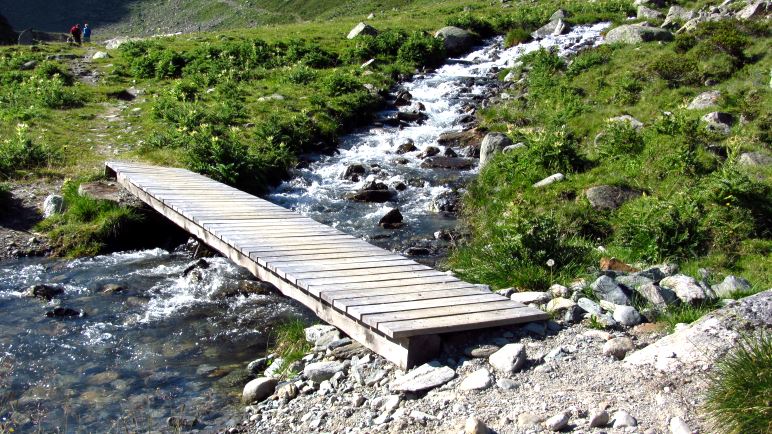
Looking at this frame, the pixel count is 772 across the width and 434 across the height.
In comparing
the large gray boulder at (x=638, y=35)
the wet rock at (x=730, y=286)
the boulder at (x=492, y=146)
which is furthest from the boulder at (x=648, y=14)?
the wet rock at (x=730, y=286)

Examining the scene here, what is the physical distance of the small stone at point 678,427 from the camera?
5.54m

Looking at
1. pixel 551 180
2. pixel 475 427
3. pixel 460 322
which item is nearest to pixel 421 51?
pixel 551 180

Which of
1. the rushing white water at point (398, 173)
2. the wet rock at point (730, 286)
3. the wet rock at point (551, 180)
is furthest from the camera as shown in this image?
the rushing white water at point (398, 173)

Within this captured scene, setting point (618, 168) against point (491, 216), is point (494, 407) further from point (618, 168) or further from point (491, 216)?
point (618, 168)

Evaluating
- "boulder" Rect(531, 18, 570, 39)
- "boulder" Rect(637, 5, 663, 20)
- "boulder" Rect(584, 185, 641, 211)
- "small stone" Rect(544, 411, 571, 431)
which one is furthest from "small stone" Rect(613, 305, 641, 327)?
"boulder" Rect(531, 18, 570, 39)

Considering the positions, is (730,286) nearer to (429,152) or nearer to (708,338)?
(708,338)

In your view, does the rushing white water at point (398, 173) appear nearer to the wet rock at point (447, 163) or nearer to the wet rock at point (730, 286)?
the wet rock at point (447, 163)

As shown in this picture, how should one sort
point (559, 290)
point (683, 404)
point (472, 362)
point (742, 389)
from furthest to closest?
1. point (559, 290)
2. point (472, 362)
3. point (683, 404)
4. point (742, 389)

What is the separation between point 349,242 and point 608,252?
4370 millimetres

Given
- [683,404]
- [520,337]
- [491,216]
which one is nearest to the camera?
[683,404]

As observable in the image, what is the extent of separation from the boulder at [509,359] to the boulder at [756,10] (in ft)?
76.4

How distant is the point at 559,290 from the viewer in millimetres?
9070

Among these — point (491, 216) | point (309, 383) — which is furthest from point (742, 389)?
point (491, 216)

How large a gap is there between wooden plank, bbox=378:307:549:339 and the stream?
230cm
